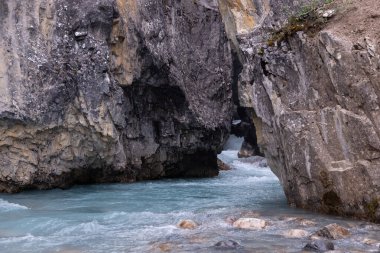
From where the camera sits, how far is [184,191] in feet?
58.1

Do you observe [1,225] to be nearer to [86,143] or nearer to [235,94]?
[86,143]

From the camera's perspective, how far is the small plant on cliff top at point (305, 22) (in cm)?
1199

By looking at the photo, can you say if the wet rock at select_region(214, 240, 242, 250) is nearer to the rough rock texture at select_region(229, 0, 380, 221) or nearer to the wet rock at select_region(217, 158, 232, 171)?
the rough rock texture at select_region(229, 0, 380, 221)

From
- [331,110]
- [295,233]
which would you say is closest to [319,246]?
[295,233]

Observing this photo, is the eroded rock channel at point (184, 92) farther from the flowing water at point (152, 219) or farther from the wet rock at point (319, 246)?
the wet rock at point (319, 246)

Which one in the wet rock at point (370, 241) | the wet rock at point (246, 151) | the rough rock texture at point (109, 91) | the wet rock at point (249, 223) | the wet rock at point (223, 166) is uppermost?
the rough rock texture at point (109, 91)

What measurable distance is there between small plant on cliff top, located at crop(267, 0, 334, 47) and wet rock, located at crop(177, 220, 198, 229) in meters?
4.88

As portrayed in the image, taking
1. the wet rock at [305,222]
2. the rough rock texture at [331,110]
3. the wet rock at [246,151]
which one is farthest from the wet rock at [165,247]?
the wet rock at [246,151]

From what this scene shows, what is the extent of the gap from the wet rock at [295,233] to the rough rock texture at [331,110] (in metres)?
1.60

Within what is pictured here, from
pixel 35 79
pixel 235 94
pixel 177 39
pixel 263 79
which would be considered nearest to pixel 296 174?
pixel 263 79

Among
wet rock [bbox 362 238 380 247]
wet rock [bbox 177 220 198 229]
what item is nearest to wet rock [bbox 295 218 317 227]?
wet rock [bbox 362 238 380 247]

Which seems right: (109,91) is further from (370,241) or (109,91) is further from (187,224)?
(370,241)

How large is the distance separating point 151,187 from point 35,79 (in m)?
5.39

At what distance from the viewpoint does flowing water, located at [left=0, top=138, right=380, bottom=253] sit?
9273 mm
